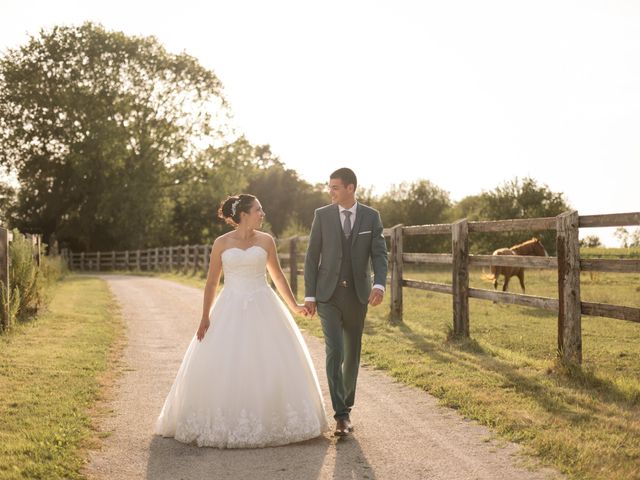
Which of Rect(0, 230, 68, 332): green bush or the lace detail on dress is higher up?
Rect(0, 230, 68, 332): green bush

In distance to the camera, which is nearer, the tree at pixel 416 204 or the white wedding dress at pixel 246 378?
the white wedding dress at pixel 246 378

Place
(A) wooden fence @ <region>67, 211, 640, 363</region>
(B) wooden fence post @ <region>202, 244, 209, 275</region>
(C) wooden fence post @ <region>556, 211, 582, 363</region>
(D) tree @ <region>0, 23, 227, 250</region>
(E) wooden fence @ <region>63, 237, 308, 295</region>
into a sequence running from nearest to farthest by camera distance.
A: 1. (A) wooden fence @ <region>67, 211, 640, 363</region>
2. (C) wooden fence post @ <region>556, 211, 582, 363</region>
3. (E) wooden fence @ <region>63, 237, 308, 295</region>
4. (B) wooden fence post @ <region>202, 244, 209, 275</region>
5. (D) tree @ <region>0, 23, 227, 250</region>

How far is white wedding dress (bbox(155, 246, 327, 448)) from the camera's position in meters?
5.41

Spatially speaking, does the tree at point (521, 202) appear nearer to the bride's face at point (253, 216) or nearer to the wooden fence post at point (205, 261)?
the wooden fence post at point (205, 261)

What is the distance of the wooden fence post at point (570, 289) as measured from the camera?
26.4 ft

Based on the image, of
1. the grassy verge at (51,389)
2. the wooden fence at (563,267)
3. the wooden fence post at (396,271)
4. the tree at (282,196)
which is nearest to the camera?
the grassy verge at (51,389)

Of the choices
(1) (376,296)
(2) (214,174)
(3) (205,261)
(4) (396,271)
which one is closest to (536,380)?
(1) (376,296)

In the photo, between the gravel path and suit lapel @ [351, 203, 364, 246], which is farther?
suit lapel @ [351, 203, 364, 246]

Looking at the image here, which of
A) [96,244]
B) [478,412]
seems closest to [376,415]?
[478,412]

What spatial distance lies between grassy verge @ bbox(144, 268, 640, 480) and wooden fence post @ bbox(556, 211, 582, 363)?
24 cm

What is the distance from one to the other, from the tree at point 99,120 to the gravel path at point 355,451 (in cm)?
3693

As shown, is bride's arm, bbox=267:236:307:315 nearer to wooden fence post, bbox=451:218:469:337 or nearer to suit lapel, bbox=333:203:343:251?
suit lapel, bbox=333:203:343:251

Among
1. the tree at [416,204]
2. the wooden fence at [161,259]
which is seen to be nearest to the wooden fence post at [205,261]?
the wooden fence at [161,259]

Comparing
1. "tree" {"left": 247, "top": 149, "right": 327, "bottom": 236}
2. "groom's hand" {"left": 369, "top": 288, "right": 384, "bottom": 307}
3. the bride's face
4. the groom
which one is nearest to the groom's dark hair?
the groom
